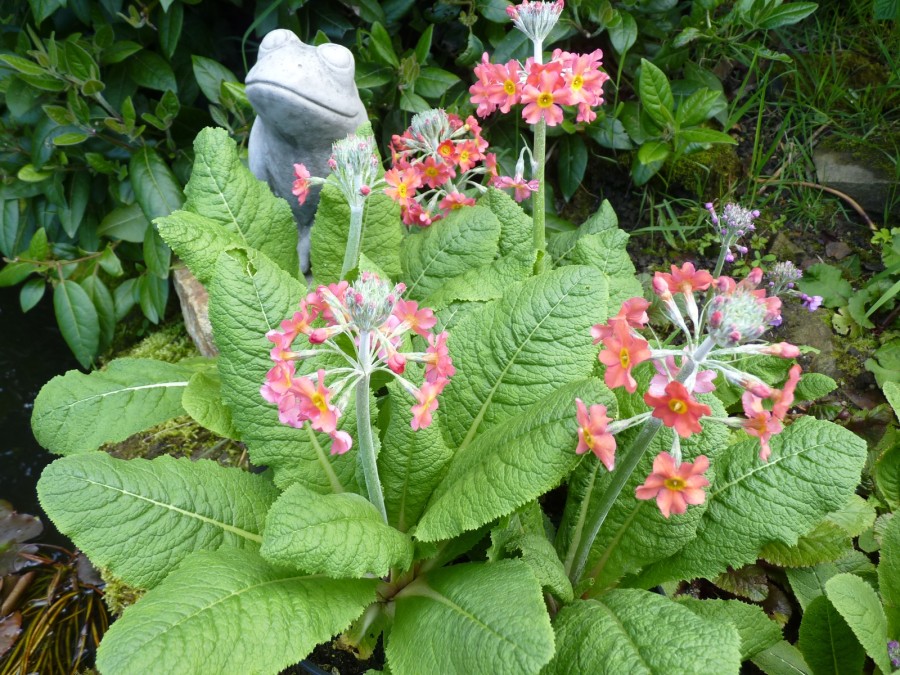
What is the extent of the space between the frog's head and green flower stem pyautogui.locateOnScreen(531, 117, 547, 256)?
2.17ft

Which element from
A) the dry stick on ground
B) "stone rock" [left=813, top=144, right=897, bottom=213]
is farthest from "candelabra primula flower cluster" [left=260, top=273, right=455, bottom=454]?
"stone rock" [left=813, top=144, right=897, bottom=213]

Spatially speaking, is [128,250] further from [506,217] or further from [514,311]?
[514,311]

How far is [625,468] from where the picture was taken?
4.78 ft

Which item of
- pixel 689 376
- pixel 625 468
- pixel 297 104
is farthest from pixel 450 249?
pixel 689 376

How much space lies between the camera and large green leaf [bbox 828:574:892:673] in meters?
1.61

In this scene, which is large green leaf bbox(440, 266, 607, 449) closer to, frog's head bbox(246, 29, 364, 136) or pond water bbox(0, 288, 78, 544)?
frog's head bbox(246, 29, 364, 136)

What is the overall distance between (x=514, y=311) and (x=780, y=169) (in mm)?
2259

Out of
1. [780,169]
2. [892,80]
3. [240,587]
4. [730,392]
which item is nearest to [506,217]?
[730,392]

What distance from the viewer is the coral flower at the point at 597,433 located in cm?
130

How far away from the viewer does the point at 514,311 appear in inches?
69.9

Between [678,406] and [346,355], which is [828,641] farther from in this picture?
[346,355]

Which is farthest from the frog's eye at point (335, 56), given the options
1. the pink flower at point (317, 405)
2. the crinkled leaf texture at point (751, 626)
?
the crinkled leaf texture at point (751, 626)

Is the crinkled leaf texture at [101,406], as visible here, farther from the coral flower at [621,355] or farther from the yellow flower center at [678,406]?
the yellow flower center at [678,406]

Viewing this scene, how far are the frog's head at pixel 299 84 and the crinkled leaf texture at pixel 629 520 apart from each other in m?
1.34
